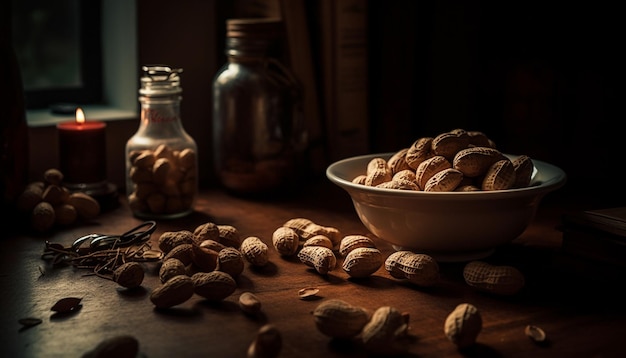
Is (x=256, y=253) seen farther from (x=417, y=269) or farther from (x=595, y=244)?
(x=595, y=244)

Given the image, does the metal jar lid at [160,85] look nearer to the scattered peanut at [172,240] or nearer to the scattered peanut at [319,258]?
the scattered peanut at [172,240]

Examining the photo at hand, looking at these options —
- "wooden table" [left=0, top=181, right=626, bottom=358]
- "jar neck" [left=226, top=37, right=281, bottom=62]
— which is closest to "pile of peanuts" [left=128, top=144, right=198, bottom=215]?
"wooden table" [left=0, top=181, right=626, bottom=358]

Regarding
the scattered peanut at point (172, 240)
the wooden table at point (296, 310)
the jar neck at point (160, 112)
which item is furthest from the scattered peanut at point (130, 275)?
the jar neck at point (160, 112)

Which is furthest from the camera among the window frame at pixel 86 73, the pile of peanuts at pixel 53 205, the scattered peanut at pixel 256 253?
the window frame at pixel 86 73

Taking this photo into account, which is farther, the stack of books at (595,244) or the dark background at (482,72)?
the dark background at (482,72)

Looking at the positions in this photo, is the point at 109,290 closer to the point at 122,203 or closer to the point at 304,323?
the point at 304,323

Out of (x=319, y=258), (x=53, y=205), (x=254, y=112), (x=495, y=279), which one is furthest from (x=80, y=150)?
(x=495, y=279)
